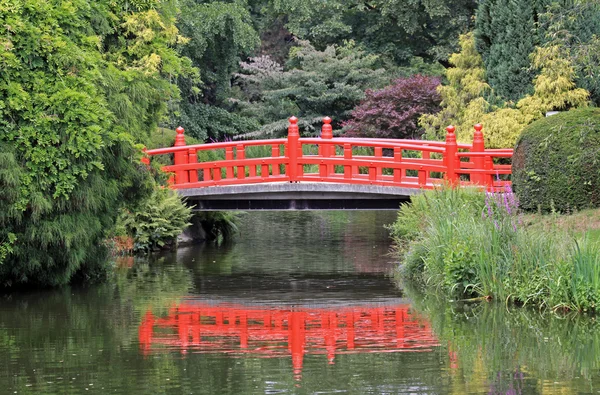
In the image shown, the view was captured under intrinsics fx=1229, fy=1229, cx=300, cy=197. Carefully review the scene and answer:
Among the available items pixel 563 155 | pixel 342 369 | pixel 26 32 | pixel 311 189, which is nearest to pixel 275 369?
pixel 342 369

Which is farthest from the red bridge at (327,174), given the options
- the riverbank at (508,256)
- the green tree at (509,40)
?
the green tree at (509,40)

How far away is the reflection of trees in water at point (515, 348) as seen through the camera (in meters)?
11.0

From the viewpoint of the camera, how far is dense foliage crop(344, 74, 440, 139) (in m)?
29.9

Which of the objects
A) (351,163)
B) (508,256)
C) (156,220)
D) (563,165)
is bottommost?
(508,256)

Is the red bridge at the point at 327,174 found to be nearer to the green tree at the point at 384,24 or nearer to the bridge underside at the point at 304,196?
the bridge underside at the point at 304,196

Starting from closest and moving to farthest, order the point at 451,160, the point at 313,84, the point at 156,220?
the point at 451,160, the point at 156,220, the point at 313,84

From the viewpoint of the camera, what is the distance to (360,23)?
36.6 meters

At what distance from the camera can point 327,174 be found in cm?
2217

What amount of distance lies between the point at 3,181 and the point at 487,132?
1235 centimetres

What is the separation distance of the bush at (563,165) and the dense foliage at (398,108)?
10559mm

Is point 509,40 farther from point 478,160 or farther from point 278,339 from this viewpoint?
point 278,339

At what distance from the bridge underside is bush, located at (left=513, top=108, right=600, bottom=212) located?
9.64ft

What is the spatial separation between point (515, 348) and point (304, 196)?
397 inches

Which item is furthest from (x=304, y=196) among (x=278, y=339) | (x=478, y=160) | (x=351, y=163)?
(x=278, y=339)
